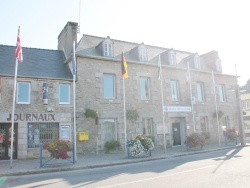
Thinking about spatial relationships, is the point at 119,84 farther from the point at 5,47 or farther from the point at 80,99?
the point at 5,47

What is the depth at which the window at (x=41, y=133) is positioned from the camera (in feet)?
48.2

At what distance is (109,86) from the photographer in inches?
693

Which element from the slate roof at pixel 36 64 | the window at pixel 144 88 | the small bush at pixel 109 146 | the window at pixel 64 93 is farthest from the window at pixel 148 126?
the slate roof at pixel 36 64

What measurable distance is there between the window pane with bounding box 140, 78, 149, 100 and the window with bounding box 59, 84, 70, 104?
5.63 metres

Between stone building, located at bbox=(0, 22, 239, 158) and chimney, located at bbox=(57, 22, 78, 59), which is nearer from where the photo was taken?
stone building, located at bbox=(0, 22, 239, 158)

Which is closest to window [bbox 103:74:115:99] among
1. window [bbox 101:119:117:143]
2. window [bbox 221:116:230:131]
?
window [bbox 101:119:117:143]

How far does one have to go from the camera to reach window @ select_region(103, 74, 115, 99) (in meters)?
17.4

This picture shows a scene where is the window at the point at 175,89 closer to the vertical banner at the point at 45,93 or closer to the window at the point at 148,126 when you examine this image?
the window at the point at 148,126

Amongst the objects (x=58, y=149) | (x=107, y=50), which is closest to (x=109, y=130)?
(x=107, y=50)

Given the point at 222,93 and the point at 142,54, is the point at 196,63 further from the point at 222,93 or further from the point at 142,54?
the point at 142,54

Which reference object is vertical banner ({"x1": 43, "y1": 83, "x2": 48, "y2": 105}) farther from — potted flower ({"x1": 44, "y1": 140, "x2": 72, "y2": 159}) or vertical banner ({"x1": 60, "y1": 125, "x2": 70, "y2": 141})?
potted flower ({"x1": 44, "y1": 140, "x2": 72, "y2": 159})

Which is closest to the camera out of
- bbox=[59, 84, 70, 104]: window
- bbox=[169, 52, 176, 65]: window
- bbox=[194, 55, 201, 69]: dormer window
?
bbox=[59, 84, 70, 104]: window

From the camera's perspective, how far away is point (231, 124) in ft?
77.1

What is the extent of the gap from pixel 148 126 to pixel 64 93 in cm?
669
